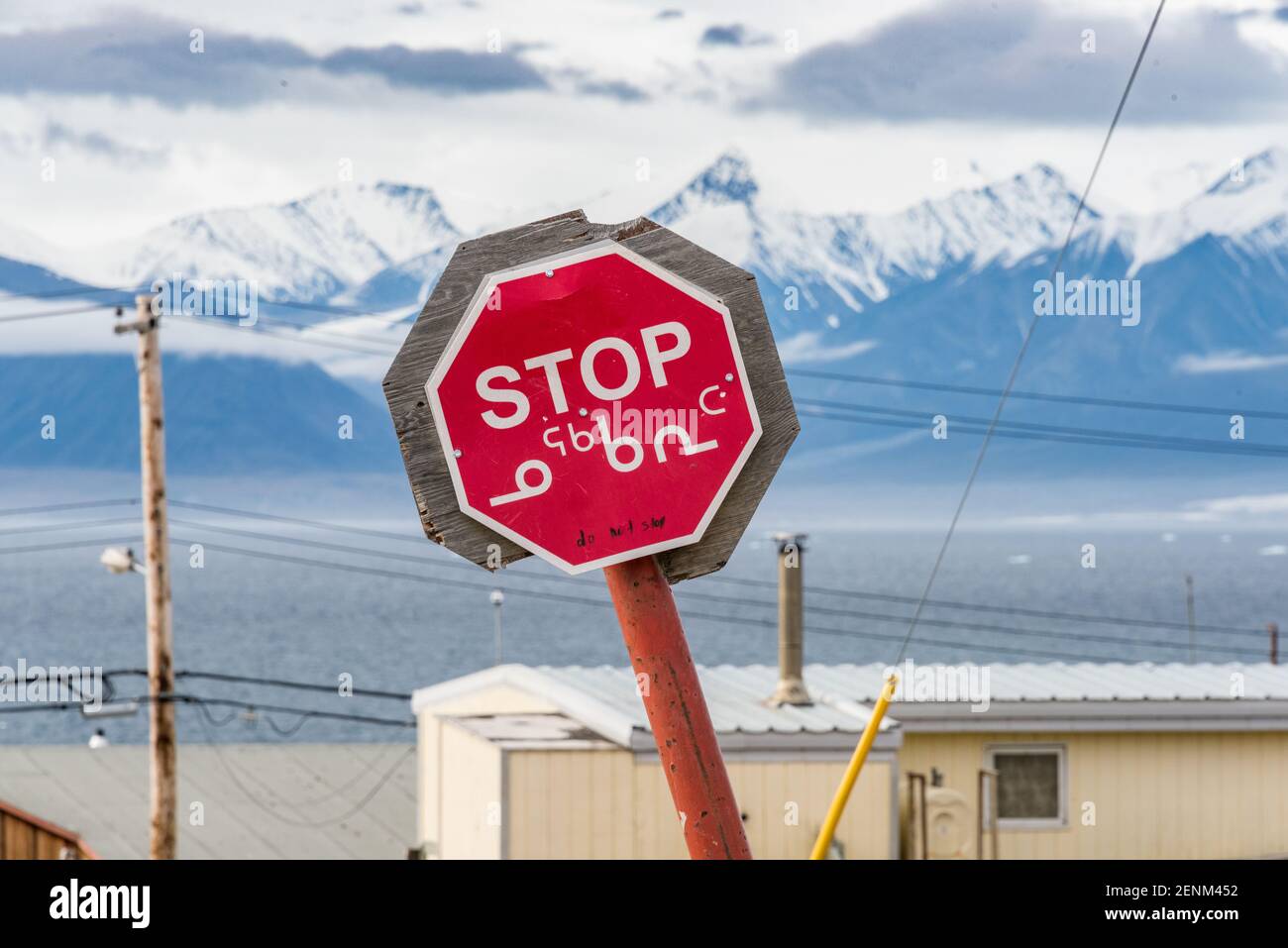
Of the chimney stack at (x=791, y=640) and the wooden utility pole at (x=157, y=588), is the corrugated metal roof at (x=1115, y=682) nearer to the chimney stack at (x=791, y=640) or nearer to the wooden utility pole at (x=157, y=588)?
the chimney stack at (x=791, y=640)

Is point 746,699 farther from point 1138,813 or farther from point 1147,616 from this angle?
point 1147,616

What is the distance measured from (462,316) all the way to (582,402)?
26 cm

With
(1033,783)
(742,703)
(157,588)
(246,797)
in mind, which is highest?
(157,588)

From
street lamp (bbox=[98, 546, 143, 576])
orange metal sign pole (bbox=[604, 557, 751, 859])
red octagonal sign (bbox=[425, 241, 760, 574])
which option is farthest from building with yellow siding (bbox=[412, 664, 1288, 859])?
red octagonal sign (bbox=[425, 241, 760, 574])

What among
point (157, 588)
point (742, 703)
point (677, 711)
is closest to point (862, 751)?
point (677, 711)

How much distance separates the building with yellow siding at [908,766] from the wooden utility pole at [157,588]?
4.89m

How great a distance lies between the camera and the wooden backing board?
2.78 metres

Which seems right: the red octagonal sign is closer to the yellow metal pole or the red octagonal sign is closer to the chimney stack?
the yellow metal pole

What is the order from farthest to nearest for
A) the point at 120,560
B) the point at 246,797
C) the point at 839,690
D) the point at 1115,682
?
the point at 246,797
the point at 120,560
the point at 1115,682
the point at 839,690

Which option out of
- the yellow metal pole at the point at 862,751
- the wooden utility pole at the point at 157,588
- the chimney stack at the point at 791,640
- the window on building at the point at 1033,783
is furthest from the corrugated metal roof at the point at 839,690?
the yellow metal pole at the point at 862,751

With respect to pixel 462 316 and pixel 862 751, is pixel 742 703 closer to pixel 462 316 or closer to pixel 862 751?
pixel 862 751

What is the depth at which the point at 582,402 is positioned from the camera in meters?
2.74

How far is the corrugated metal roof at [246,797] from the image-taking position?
31.2 meters

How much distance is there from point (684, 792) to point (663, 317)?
2.71ft
